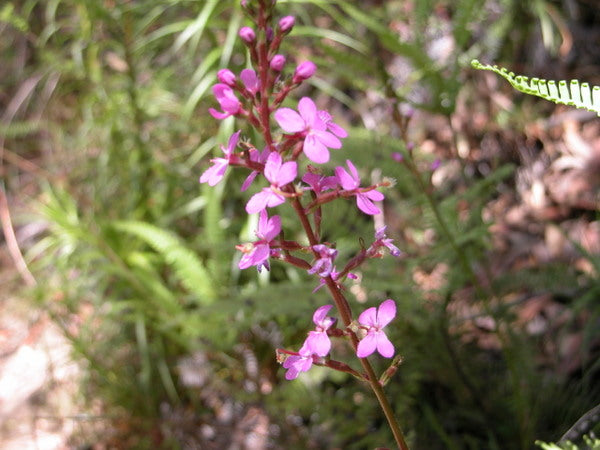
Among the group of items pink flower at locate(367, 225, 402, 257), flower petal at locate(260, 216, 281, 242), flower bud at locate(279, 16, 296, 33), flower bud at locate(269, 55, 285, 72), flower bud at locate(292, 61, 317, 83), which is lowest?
pink flower at locate(367, 225, 402, 257)

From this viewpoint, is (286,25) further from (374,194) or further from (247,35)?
(374,194)

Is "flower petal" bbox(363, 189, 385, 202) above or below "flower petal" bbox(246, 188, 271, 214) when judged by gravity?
below

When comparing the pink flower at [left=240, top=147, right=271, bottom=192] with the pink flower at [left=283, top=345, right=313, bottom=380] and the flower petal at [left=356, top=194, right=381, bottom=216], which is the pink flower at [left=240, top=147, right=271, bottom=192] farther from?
the pink flower at [left=283, top=345, right=313, bottom=380]

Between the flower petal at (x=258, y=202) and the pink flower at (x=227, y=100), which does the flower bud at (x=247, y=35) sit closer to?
the pink flower at (x=227, y=100)

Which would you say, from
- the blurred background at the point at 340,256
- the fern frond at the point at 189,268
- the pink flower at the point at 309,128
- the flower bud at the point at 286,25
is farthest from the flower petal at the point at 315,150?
the fern frond at the point at 189,268

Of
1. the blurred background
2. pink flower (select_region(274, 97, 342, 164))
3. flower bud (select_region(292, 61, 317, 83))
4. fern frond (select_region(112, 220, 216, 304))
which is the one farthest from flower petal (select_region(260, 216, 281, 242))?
fern frond (select_region(112, 220, 216, 304))

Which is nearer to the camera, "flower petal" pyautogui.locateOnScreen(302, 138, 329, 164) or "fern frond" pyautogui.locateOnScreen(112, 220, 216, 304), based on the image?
"flower petal" pyautogui.locateOnScreen(302, 138, 329, 164)

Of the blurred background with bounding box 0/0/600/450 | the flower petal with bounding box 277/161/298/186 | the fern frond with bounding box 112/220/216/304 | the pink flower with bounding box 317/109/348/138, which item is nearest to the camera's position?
the flower petal with bounding box 277/161/298/186
